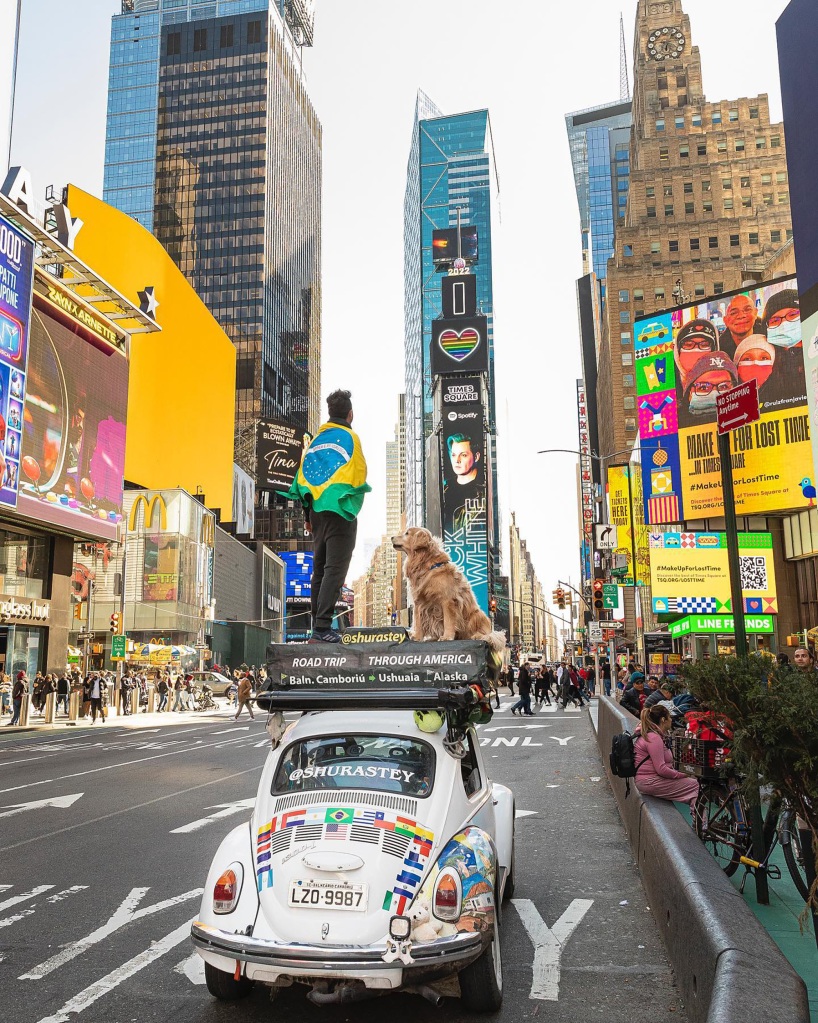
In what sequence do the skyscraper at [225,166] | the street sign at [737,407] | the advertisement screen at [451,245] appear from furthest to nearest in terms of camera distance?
the advertisement screen at [451,245] < the skyscraper at [225,166] < the street sign at [737,407]

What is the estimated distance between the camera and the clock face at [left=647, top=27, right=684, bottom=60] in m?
92.2

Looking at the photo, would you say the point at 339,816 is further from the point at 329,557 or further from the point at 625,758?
the point at 625,758

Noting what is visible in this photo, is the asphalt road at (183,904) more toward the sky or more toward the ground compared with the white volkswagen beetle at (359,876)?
A: more toward the ground

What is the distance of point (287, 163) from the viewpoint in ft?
486

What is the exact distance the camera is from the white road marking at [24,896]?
686 centimetres

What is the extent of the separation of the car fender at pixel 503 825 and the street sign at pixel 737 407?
4050 mm

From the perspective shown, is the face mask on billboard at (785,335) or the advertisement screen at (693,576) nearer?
the advertisement screen at (693,576)

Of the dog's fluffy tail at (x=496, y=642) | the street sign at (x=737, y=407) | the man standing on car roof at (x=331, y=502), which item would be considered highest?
the street sign at (x=737, y=407)

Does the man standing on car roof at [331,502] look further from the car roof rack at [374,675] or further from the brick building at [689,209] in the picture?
the brick building at [689,209]

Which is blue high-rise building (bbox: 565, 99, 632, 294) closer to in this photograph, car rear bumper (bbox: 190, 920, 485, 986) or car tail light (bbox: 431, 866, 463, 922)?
car tail light (bbox: 431, 866, 463, 922)

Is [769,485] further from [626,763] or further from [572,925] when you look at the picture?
[572,925]

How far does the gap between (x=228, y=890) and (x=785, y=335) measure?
38980mm

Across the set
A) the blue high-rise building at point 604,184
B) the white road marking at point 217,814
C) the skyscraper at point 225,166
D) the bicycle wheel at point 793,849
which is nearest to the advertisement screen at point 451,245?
the blue high-rise building at point 604,184

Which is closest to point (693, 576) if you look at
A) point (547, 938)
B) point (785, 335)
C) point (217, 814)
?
point (785, 335)
